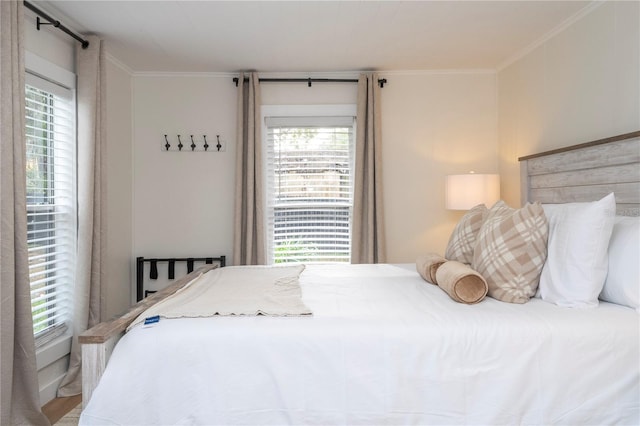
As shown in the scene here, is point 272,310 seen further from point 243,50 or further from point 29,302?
point 243,50

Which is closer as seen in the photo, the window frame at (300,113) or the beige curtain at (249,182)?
the beige curtain at (249,182)

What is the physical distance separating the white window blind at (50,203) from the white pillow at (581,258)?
293 centimetres

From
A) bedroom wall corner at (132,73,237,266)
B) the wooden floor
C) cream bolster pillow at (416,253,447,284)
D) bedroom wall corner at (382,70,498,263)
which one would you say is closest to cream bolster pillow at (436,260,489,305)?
cream bolster pillow at (416,253,447,284)

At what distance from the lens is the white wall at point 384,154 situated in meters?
3.77

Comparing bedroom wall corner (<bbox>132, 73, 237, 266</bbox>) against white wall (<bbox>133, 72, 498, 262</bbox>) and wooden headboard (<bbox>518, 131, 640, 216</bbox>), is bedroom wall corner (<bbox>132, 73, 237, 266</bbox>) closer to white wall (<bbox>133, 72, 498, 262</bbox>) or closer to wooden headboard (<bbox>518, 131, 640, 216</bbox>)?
white wall (<bbox>133, 72, 498, 262</bbox>)

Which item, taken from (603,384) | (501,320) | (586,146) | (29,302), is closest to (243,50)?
(29,302)

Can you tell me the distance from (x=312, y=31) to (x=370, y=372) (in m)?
2.47

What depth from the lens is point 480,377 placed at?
4.66 ft

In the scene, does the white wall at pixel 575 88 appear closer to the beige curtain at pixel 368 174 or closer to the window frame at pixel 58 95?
the beige curtain at pixel 368 174

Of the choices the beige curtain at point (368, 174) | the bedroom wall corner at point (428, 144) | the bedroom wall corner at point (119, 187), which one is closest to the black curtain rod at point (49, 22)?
the bedroom wall corner at point (119, 187)

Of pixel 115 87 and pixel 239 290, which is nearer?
pixel 239 290

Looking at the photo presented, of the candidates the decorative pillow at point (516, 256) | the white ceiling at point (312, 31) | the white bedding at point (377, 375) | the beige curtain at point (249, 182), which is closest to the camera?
the white bedding at point (377, 375)

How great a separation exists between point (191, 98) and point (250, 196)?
3.70ft

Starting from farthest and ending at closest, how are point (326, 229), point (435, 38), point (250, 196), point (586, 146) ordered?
point (326, 229), point (250, 196), point (435, 38), point (586, 146)
